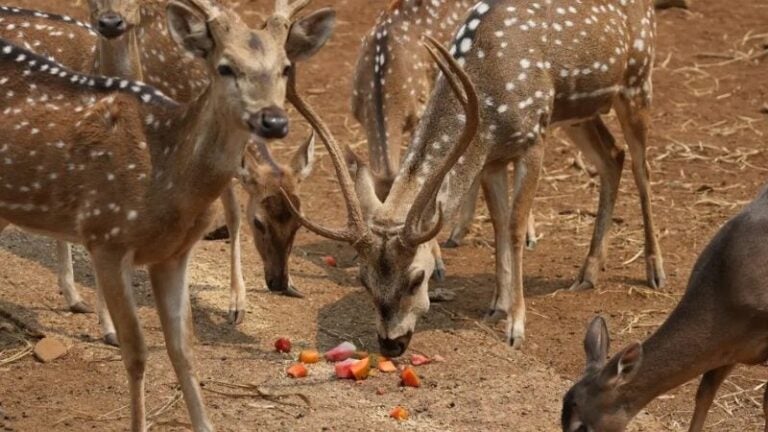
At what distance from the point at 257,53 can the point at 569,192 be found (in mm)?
5243

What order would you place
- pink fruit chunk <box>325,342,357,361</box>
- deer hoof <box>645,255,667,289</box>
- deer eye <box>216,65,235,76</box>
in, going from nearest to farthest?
deer eye <box>216,65,235,76</box>, pink fruit chunk <box>325,342,357,361</box>, deer hoof <box>645,255,667,289</box>

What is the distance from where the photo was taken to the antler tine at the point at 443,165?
27.2 ft

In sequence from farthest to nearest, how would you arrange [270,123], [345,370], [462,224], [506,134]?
1. [462,224]
2. [506,134]
3. [345,370]
4. [270,123]

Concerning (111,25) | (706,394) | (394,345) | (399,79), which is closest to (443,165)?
→ (394,345)

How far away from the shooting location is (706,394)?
765 centimetres

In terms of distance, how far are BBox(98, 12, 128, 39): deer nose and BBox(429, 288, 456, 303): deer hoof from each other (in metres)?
2.54

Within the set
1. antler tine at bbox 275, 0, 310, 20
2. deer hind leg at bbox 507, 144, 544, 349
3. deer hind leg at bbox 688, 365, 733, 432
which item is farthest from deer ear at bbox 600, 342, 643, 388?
antler tine at bbox 275, 0, 310, 20

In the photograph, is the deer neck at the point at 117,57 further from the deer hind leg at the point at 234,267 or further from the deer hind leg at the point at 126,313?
the deer hind leg at the point at 126,313

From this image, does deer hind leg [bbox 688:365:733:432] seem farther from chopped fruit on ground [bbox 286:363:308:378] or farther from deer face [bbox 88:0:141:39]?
deer face [bbox 88:0:141:39]

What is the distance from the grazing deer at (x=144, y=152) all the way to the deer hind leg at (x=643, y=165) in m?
3.34

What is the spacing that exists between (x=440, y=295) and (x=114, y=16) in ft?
8.73

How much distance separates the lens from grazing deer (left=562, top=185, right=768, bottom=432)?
7.27m

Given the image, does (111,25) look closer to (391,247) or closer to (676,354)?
(391,247)

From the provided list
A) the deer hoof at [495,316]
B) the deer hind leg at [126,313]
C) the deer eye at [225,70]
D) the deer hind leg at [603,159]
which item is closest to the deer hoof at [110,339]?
the deer hind leg at [126,313]
